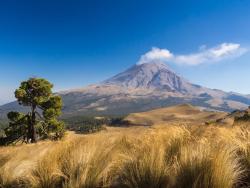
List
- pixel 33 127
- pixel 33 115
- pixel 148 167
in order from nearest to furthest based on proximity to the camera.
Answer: pixel 148 167 < pixel 33 127 < pixel 33 115

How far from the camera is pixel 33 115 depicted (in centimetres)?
4000

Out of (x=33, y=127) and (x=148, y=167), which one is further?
(x=33, y=127)

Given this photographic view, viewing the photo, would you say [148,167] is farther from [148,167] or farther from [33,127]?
[33,127]

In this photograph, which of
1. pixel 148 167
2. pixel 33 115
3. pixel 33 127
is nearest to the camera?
pixel 148 167

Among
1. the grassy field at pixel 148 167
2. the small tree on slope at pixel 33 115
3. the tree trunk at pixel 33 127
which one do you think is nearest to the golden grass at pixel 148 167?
the grassy field at pixel 148 167

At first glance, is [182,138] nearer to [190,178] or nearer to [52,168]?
[190,178]

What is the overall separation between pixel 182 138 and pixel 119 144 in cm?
216

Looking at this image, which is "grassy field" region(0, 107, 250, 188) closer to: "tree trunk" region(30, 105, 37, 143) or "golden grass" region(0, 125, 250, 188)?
"golden grass" region(0, 125, 250, 188)

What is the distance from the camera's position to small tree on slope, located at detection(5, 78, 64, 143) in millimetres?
39188

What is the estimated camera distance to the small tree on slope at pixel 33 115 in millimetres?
39188

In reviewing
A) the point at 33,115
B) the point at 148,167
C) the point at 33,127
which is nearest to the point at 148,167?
the point at 148,167

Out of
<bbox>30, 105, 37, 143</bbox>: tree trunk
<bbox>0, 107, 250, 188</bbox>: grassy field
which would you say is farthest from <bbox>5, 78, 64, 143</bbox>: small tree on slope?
<bbox>0, 107, 250, 188</bbox>: grassy field

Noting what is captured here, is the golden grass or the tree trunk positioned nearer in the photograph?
the golden grass

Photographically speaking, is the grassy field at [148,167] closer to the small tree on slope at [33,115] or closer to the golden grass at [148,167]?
the golden grass at [148,167]
